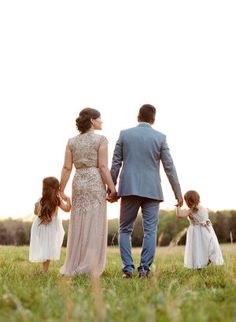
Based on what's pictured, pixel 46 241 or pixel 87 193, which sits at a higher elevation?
pixel 87 193

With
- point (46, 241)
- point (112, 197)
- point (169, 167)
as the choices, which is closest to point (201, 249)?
point (169, 167)

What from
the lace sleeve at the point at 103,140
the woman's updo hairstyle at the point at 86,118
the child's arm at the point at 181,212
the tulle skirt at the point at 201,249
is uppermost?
the woman's updo hairstyle at the point at 86,118

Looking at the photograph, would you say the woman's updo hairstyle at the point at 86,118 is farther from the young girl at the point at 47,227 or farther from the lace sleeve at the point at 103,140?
the young girl at the point at 47,227

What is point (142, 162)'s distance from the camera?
9625 millimetres

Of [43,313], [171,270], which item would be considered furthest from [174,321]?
[171,270]

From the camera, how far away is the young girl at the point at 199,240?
10.9m

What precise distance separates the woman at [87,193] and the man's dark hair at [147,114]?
2.07ft

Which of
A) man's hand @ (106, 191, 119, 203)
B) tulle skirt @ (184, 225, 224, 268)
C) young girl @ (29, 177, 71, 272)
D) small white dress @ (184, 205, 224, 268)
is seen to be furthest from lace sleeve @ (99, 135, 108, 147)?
tulle skirt @ (184, 225, 224, 268)

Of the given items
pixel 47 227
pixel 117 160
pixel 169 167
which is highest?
pixel 117 160

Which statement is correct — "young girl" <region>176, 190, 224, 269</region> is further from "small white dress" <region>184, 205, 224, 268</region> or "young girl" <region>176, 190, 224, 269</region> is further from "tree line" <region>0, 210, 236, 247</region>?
"tree line" <region>0, 210, 236, 247</region>

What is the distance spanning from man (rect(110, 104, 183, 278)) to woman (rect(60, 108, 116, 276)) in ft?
0.81

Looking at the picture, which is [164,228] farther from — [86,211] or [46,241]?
[86,211]

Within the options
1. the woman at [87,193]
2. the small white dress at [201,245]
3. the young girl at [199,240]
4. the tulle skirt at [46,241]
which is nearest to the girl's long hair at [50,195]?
the tulle skirt at [46,241]

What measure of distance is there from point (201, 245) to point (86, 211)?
2.32m
